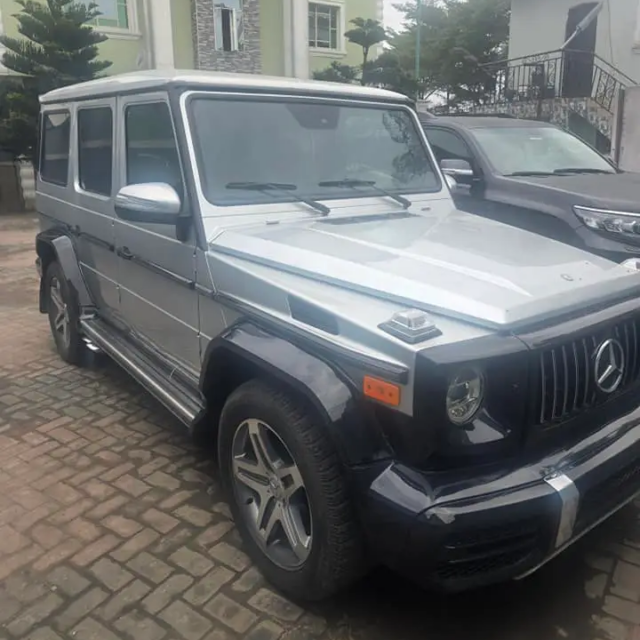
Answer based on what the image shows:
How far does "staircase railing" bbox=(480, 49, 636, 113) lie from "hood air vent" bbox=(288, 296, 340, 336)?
51.5 ft

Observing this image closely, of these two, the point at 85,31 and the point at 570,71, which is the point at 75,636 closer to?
the point at 85,31

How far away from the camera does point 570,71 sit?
704 inches

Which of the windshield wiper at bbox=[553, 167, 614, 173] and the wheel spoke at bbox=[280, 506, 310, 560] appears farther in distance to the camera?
the windshield wiper at bbox=[553, 167, 614, 173]

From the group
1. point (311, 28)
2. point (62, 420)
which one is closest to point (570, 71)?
point (311, 28)

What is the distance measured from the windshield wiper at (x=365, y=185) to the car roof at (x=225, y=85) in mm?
493

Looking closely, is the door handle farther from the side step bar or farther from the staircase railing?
the staircase railing

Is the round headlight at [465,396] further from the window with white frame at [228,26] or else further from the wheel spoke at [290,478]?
the window with white frame at [228,26]

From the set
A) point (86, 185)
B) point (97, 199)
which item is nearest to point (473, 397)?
point (97, 199)

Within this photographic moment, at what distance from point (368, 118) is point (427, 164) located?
0.49m

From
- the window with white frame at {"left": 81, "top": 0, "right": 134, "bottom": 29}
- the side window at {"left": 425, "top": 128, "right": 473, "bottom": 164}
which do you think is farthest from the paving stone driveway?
the window with white frame at {"left": 81, "top": 0, "right": 134, "bottom": 29}

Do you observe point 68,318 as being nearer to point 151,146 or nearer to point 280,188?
point 151,146

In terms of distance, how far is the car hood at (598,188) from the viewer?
5.68 meters

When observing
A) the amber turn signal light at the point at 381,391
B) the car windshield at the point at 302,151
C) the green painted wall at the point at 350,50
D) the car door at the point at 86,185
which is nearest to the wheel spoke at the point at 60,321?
the car door at the point at 86,185

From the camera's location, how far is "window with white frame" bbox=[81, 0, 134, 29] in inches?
749
